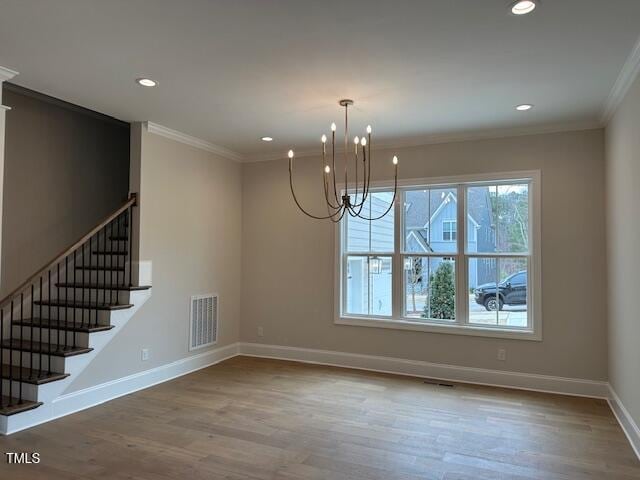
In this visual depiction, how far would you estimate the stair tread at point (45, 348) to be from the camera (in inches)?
146

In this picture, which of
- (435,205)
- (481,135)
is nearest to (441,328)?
(435,205)

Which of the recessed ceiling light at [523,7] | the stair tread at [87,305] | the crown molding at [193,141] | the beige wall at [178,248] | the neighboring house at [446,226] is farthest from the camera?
the neighboring house at [446,226]

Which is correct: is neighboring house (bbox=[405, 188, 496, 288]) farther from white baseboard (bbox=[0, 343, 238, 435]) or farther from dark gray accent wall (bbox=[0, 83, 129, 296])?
dark gray accent wall (bbox=[0, 83, 129, 296])

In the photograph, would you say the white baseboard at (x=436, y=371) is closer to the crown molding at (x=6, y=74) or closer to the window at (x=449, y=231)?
the window at (x=449, y=231)

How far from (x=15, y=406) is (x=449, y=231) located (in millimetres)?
4268

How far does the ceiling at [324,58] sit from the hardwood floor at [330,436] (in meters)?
2.64

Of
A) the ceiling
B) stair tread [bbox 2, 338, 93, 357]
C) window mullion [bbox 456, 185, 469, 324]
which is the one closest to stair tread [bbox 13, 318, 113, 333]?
stair tread [bbox 2, 338, 93, 357]

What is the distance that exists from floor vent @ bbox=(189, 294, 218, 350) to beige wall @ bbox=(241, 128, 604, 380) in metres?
0.53

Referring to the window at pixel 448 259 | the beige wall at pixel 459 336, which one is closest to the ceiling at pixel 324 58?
the beige wall at pixel 459 336

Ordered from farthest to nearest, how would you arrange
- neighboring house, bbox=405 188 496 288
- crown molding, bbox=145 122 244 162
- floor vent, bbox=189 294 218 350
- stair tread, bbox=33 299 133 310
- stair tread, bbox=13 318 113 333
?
floor vent, bbox=189 294 218 350 → neighboring house, bbox=405 188 496 288 → crown molding, bbox=145 122 244 162 → stair tread, bbox=33 299 133 310 → stair tread, bbox=13 318 113 333

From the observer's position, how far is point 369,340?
17.1 ft

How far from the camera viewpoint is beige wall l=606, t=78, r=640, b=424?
3.09 metres

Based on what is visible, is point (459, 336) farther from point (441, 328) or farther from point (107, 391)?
point (107, 391)

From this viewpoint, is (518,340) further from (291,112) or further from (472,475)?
(291,112)
